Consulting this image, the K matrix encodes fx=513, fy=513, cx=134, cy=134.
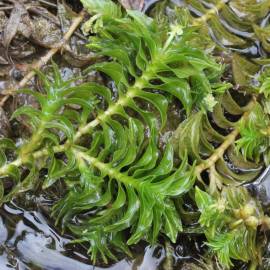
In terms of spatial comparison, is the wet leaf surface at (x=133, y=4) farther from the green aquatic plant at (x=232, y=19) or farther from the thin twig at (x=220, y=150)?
the thin twig at (x=220, y=150)

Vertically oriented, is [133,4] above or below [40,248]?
above

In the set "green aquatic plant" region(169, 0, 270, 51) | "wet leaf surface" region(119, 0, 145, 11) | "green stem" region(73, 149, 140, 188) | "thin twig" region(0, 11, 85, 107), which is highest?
"green aquatic plant" region(169, 0, 270, 51)

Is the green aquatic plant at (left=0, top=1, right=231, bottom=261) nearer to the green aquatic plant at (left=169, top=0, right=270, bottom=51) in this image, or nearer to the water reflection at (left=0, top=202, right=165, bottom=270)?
the water reflection at (left=0, top=202, right=165, bottom=270)

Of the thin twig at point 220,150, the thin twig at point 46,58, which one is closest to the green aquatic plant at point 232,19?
the thin twig at point 220,150

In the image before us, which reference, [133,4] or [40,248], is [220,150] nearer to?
[133,4]

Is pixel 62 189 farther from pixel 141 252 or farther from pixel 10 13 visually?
pixel 10 13

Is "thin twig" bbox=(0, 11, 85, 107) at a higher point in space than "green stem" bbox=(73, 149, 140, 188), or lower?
higher

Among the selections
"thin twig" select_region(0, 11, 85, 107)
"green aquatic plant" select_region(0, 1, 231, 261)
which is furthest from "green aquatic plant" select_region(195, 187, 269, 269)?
"thin twig" select_region(0, 11, 85, 107)

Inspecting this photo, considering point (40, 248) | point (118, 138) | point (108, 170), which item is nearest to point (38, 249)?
point (40, 248)
